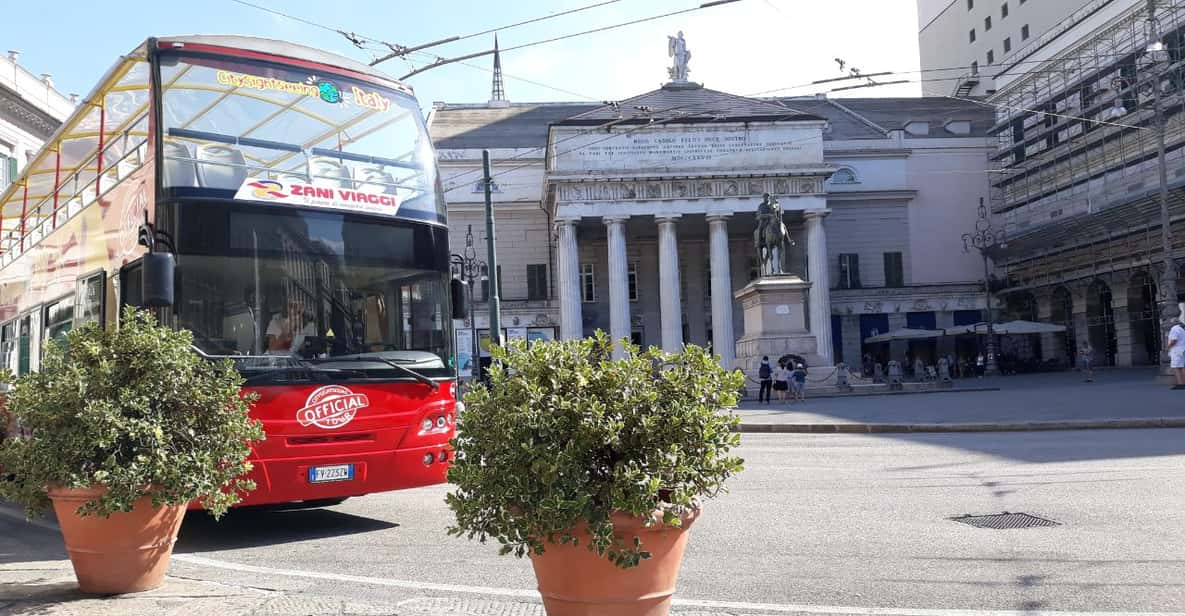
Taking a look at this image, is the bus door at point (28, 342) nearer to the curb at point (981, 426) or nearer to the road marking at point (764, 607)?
the road marking at point (764, 607)

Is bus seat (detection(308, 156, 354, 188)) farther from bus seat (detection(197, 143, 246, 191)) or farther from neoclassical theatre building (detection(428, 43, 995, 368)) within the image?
neoclassical theatre building (detection(428, 43, 995, 368))

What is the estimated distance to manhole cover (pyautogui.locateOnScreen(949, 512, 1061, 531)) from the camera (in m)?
7.88

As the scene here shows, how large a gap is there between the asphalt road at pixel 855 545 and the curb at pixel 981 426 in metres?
4.68

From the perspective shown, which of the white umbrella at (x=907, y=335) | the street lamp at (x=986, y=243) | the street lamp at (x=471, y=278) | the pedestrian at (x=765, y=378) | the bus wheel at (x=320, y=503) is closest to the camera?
the bus wheel at (x=320, y=503)

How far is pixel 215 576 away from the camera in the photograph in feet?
21.7

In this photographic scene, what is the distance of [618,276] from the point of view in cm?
5056

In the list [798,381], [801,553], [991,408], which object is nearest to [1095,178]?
[798,381]

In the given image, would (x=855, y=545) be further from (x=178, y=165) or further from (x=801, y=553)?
(x=178, y=165)

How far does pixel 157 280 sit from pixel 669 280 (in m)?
43.7

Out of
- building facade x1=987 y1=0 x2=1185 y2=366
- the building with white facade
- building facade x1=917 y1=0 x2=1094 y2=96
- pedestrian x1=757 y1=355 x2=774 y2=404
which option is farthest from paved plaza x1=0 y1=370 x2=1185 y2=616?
building facade x1=917 y1=0 x2=1094 y2=96

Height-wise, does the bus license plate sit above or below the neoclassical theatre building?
below

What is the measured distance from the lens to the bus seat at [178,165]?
788 cm

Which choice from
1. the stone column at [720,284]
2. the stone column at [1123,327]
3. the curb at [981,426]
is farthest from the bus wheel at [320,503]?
the stone column at [1123,327]

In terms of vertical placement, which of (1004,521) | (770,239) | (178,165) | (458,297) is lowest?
(1004,521)
